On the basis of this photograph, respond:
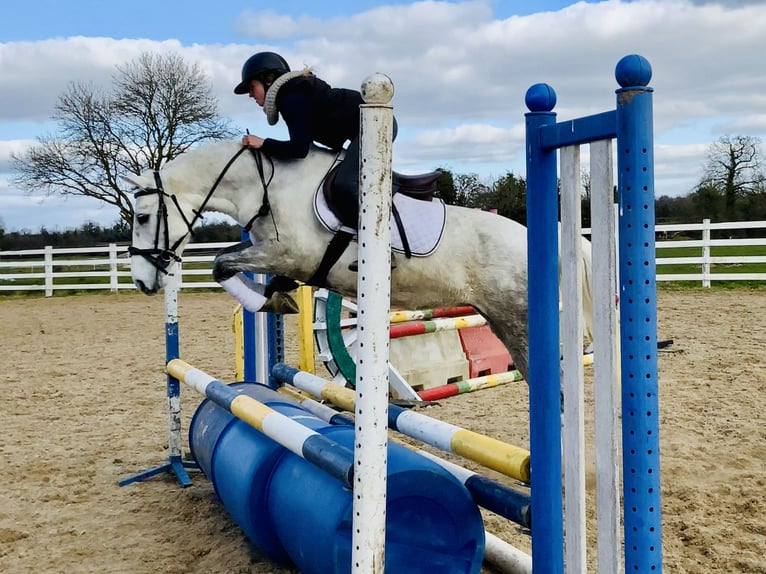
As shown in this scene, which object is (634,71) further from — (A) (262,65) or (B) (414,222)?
(A) (262,65)

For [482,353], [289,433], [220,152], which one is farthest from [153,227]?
[482,353]

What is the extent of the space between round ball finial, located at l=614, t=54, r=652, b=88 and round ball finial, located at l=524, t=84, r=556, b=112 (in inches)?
13.2

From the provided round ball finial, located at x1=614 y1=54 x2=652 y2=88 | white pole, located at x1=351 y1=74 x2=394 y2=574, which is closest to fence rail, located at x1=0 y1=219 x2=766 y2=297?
white pole, located at x1=351 y1=74 x2=394 y2=574

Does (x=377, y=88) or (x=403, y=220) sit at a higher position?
(x=377, y=88)

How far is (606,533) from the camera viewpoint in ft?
5.33

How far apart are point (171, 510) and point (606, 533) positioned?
2.37 m

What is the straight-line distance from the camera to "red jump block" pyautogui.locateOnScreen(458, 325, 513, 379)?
235 inches

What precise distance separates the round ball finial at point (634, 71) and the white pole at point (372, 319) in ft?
1.75

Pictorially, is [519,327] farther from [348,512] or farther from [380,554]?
[380,554]

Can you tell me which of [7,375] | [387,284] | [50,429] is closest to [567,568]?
[387,284]

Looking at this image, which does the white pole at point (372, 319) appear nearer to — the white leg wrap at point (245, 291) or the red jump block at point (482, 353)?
the white leg wrap at point (245, 291)

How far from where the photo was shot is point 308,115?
2.97m

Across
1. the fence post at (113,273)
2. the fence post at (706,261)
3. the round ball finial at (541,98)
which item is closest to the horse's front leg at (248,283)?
the round ball finial at (541,98)

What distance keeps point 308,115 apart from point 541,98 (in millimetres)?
1415
